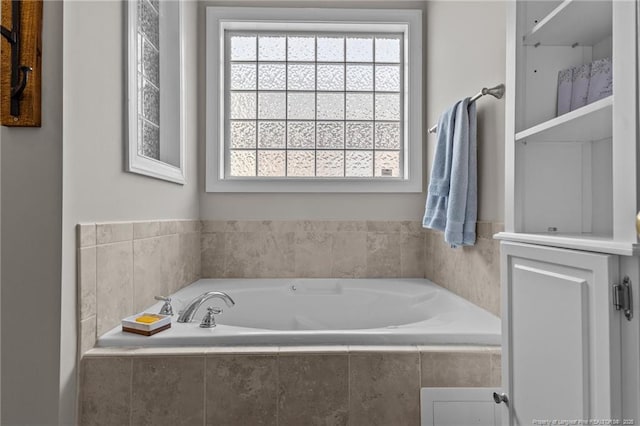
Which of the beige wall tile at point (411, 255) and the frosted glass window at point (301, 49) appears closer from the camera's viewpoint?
the beige wall tile at point (411, 255)

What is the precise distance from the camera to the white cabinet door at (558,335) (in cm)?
71

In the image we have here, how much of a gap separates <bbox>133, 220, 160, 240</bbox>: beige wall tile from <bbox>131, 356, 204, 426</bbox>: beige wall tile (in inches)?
24.2

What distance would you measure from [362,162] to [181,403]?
6.27 feet

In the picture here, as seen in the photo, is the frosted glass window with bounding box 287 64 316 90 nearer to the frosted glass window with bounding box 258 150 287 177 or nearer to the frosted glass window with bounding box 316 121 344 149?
the frosted glass window with bounding box 316 121 344 149

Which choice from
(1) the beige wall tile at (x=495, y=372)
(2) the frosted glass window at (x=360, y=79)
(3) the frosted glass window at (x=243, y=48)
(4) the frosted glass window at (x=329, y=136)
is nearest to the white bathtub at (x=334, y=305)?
(1) the beige wall tile at (x=495, y=372)

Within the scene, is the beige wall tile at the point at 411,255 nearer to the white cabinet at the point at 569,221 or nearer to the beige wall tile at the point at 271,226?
the beige wall tile at the point at 271,226

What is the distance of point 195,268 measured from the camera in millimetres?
2508

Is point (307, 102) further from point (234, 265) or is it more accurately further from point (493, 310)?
point (493, 310)

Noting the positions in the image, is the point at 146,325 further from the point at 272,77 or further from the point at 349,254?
the point at 272,77

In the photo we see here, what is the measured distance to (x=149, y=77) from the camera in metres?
2.09

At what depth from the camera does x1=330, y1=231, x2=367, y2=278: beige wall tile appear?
259 cm

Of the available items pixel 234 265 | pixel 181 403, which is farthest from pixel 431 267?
pixel 181 403

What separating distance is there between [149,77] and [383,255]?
1.74m

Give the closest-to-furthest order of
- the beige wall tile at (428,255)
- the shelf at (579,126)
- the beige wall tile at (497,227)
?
1. the shelf at (579,126)
2. the beige wall tile at (497,227)
3. the beige wall tile at (428,255)
